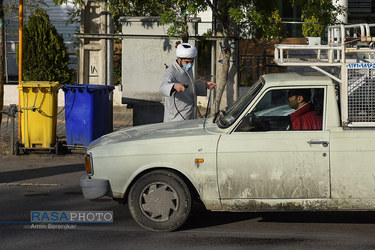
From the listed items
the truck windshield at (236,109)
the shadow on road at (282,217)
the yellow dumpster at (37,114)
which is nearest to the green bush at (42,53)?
the yellow dumpster at (37,114)

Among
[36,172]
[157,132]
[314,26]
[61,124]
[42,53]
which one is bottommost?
[36,172]

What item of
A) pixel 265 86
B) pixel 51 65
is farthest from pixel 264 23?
pixel 51 65

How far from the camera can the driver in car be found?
6699mm

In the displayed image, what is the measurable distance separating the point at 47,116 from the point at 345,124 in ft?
19.8

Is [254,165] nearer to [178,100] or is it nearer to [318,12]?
[178,100]

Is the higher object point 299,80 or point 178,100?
point 299,80

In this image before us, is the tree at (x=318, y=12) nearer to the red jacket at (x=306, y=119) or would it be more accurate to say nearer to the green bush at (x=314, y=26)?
the green bush at (x=314, y=26)

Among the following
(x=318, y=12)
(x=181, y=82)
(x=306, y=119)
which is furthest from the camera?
(x=318, y=12)

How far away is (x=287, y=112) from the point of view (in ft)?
23.0

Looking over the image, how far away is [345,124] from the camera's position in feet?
21.7

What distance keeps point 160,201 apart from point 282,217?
1536 mm

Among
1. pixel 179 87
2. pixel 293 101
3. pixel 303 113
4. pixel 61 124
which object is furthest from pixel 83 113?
pixel 303 113

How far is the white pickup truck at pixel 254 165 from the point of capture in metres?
6.53

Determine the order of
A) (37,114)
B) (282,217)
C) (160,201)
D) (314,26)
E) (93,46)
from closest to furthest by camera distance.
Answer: (160,201)
(282,217)
(37,114)
(314,26)
(93,46)
